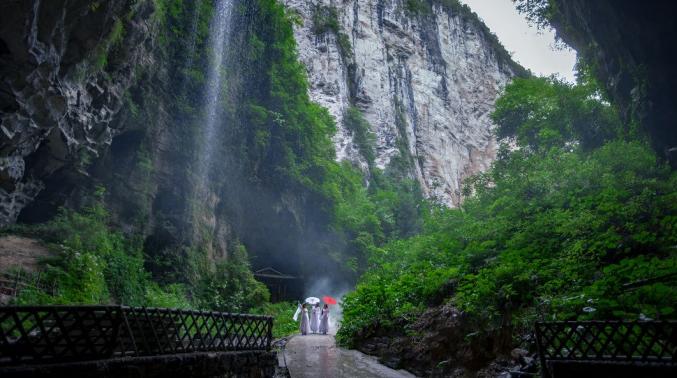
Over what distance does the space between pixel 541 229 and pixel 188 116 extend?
1665 cm

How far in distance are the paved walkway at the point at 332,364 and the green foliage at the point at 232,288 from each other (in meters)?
8.35

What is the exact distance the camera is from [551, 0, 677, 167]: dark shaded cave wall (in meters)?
12.4

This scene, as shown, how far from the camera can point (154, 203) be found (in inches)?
781

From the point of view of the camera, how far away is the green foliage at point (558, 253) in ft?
22.8

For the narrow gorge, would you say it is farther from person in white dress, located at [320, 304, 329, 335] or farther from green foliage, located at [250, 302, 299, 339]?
person in white dress, located at [320, 304, 329, 335]

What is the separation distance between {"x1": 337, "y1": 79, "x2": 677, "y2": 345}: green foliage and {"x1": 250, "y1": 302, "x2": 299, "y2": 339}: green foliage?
17.7 feet

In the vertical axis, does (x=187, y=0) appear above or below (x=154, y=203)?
above

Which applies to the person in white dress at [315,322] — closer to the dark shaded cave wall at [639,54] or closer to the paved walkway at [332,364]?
the paved walkway at [332,364]

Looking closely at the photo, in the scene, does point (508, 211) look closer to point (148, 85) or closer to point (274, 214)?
point (274, 214)

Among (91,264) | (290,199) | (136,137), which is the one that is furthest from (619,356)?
(290,199)

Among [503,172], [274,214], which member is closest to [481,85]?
[503,172]

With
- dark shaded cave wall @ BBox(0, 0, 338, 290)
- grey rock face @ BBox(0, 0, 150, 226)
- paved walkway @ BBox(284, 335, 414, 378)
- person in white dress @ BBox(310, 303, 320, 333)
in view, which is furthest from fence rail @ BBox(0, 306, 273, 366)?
person in white dress @ BBox(310, 303, 320, 333)

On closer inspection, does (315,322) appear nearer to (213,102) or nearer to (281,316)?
(281,316)

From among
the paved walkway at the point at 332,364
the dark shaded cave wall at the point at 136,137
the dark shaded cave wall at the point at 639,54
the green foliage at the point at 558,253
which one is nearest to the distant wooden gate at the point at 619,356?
the green foliage at the point at 558,253
